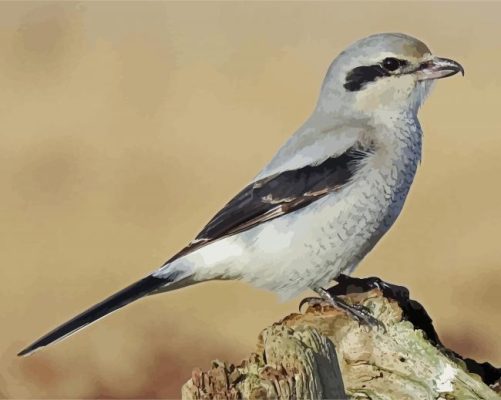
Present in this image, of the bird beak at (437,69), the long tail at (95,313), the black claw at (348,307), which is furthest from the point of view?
the bird beak at (437,69)

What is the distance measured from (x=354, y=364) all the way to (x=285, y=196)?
1.19ft

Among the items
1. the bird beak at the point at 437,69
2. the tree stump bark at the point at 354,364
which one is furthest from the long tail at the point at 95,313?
the bird beak at the point at 437,69

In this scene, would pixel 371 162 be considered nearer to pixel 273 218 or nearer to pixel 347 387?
pixel 273 218

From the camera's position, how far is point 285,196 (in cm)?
157

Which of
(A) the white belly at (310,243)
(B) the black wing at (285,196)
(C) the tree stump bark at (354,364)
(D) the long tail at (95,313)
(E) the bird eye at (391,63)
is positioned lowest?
(C) the tree stump bark at (354,364)

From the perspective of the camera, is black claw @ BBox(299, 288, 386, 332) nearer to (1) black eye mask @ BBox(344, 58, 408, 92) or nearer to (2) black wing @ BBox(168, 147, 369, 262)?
(2) black wing @ BBox(168, 147, 369, 262)

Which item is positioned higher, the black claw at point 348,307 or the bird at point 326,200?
the bird at point 326,200

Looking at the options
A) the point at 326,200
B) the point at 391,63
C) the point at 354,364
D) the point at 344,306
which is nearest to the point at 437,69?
the point at 391,63

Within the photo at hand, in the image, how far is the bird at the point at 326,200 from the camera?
1535 millimetres

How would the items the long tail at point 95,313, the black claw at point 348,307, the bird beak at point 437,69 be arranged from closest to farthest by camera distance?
the black claw at point 348,307 < the long tail at point 95,313 < the bird beak at point 437,69

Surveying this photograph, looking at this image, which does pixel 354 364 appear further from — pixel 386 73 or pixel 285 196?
pixel 386 73

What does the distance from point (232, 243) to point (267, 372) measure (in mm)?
438

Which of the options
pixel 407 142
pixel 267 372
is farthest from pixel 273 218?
pixel 267 372

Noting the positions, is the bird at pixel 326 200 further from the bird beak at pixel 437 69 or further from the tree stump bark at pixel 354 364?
the tree stump bark at pixel 354 364
